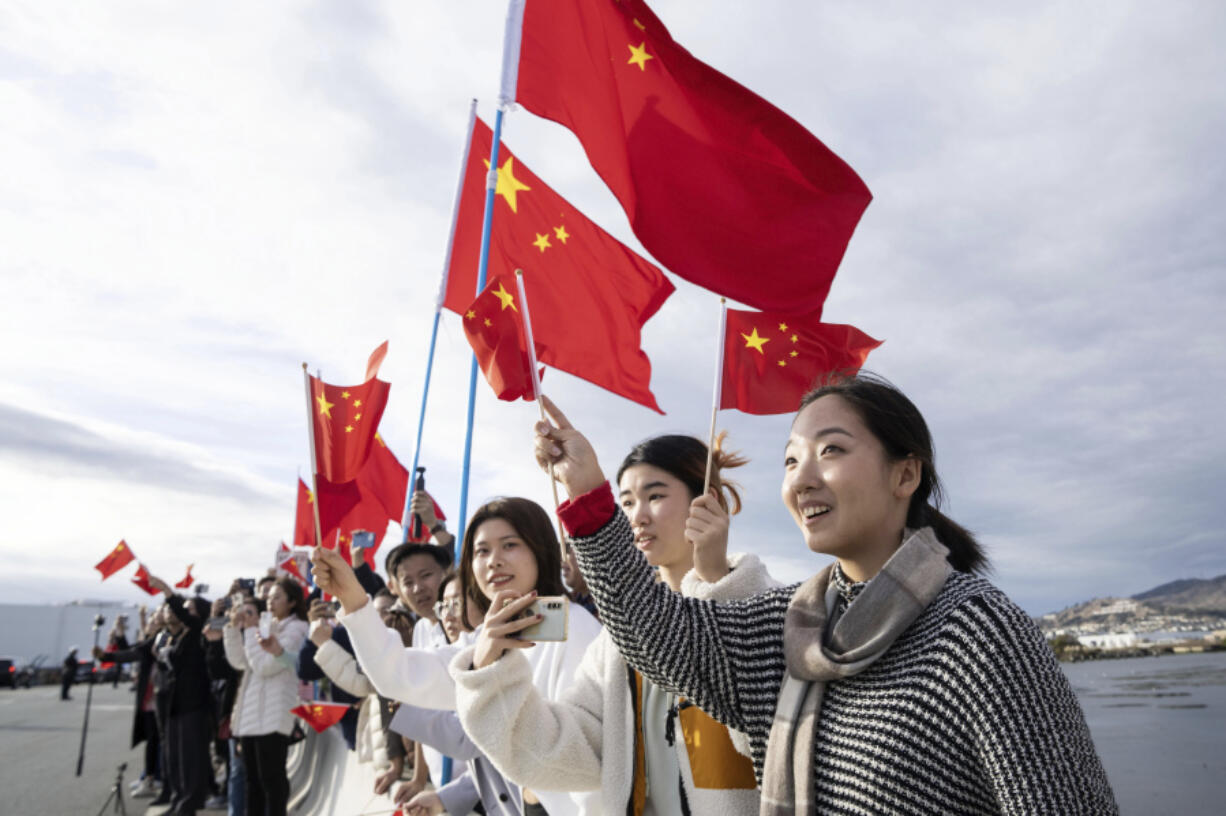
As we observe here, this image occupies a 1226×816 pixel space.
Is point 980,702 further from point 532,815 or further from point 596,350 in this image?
point 596,350

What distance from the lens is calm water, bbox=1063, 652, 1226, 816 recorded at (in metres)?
5.89

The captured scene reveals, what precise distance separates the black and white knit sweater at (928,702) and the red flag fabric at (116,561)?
46.2ft

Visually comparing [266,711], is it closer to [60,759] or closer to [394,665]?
[394,665]

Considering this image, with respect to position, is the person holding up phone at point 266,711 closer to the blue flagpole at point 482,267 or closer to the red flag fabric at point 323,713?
the red flag fabric at point 323,713

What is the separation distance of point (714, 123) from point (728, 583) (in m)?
2.38

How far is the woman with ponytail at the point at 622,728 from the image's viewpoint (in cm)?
210

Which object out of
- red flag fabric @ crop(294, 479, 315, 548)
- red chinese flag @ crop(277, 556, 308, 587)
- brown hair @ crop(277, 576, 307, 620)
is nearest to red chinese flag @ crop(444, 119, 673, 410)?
brown hair @ crop(277, 576, 307, 620)

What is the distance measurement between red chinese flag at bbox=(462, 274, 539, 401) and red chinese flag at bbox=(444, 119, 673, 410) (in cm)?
94

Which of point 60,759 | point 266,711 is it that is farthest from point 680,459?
point 60,759

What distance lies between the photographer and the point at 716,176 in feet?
12.4

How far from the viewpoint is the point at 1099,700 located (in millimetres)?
10594

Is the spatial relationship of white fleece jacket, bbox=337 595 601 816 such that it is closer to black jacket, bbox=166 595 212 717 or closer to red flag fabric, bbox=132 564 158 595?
black jacket, bbox=166 595 212 717

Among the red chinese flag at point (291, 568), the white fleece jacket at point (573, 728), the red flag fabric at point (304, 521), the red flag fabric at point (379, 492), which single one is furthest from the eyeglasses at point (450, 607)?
the red chinese flag at point (291, 568)

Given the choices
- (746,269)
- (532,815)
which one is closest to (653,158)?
(746,269)
